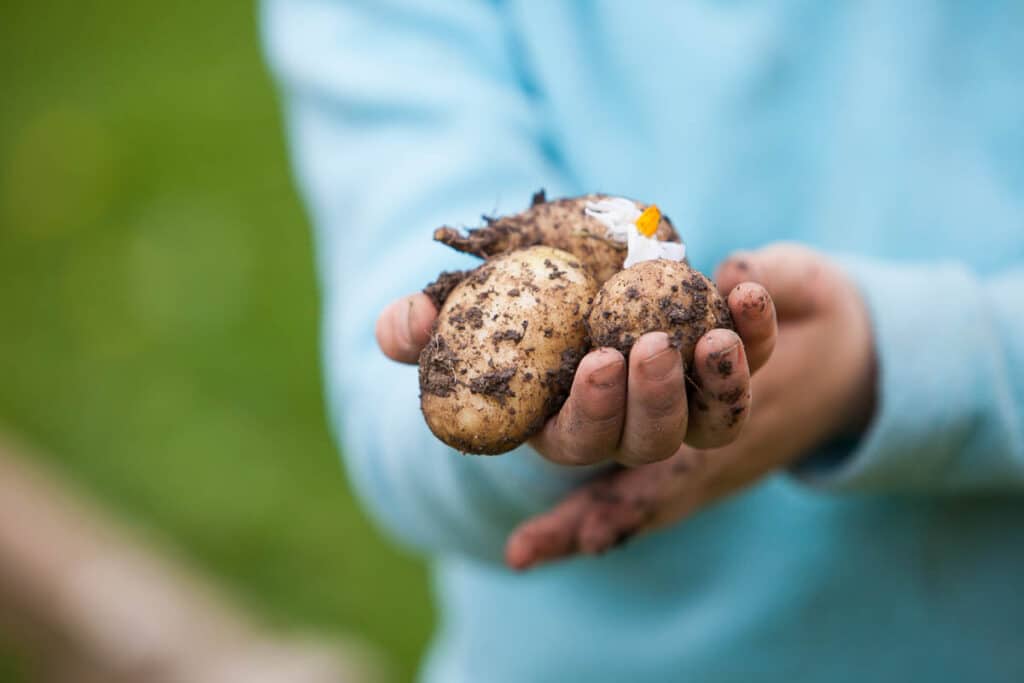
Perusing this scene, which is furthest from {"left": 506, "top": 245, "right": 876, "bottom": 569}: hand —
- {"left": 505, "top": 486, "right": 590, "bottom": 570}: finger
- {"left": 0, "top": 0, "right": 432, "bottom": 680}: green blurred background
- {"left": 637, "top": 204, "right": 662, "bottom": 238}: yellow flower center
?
{"left": 0, "top": 0, "right": 432, "bottom": 680}: green blurred background

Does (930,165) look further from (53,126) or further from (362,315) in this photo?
(53,126)

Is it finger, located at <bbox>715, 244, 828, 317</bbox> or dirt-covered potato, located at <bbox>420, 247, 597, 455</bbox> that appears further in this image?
finger, located at <bbox>715, 244, 828, 317</bbox>

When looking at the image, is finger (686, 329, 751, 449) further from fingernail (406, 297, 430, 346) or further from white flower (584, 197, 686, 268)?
fingernail (406, 297, 430, 346)

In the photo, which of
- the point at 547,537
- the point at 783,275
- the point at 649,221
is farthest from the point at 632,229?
the point at 547,537

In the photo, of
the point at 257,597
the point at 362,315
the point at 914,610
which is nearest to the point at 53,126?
the point at 257,597

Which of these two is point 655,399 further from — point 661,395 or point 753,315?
point 753,315
